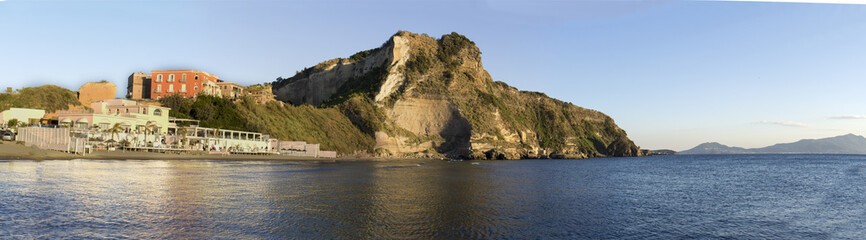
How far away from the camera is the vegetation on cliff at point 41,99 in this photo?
66.5m

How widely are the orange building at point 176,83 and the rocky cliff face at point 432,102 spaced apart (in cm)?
3381

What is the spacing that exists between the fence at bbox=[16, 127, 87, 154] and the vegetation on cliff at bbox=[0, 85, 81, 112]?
24183mm

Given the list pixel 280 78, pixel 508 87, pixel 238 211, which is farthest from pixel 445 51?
pixel 238 211

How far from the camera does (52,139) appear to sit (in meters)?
47.3

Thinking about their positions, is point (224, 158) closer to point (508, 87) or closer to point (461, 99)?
point (461, 99)

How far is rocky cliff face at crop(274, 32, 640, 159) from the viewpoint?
10862cm

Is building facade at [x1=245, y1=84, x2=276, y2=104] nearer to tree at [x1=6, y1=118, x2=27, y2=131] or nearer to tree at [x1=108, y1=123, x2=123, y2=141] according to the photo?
tree at [x1=108, y1=123, x2=123, y2=141]

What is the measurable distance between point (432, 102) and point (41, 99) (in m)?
76.9

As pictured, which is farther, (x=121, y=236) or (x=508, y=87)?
(x=508, y=87)

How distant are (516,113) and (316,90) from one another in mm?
65737

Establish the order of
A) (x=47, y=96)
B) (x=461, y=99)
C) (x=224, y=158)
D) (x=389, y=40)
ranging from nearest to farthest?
(x=224, y=158) → (x=47, y=96) → (x=461, y=99) → (x=389, y=40)

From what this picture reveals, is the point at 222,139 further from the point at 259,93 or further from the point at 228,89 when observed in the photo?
the point at 259,93

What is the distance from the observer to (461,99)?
117 metres

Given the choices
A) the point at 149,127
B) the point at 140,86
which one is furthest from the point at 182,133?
the point at 140,86
